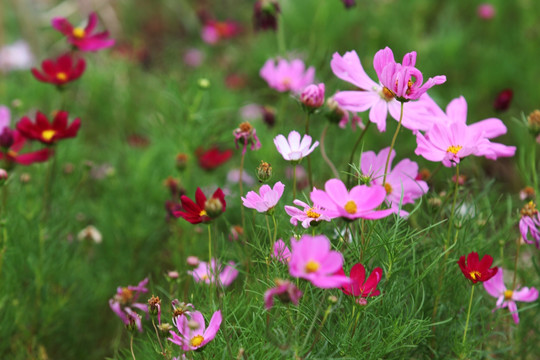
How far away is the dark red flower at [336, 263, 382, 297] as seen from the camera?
2.30 ft

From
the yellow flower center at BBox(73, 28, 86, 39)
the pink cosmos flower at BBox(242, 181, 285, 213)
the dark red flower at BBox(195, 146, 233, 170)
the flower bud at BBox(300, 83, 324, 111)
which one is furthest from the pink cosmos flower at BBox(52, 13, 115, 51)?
the pink cosmos flower at BBox(242, 181, 285, 213)

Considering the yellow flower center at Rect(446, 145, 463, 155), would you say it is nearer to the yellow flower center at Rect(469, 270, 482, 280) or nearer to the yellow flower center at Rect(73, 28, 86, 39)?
the yellow flower center at Rect(469, 270, 482, 280)

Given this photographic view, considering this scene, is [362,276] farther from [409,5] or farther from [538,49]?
[409,5]

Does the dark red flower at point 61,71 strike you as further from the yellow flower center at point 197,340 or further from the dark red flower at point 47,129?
the yellow flower center at point 197,340

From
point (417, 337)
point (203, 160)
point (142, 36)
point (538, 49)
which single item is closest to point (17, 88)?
point (203, 160)

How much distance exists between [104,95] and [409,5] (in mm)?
1386

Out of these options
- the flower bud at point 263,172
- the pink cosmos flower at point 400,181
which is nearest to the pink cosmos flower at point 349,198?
the flower bud at point 263,172

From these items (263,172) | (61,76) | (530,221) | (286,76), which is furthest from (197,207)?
(286,76)

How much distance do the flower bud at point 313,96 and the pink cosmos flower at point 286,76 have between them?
1.91 feet

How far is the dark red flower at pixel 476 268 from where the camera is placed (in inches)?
29.6

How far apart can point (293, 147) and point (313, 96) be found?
10 centimetres

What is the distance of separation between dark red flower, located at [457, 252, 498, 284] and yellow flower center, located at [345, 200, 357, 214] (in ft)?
0.62

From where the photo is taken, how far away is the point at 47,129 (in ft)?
3.60

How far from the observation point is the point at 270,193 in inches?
28.6
